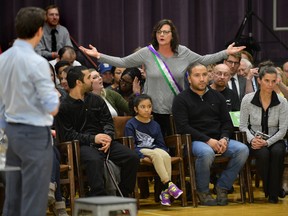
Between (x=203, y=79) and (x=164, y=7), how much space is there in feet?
11.8

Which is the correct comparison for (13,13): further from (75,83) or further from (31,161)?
(31,161)

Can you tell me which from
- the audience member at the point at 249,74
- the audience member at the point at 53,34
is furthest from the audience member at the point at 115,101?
the audience member at the point at 53,34

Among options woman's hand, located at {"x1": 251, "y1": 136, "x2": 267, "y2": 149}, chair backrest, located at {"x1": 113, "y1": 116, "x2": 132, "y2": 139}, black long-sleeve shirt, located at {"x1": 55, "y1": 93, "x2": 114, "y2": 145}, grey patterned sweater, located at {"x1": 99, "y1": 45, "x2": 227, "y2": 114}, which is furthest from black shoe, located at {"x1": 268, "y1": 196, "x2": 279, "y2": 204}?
black long-sleeve shirt, located at {"x1": 55, "y1": 93, "x2": 114, "y2": 145}

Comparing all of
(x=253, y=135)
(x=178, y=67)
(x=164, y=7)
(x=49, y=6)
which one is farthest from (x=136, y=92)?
(x=164, y=7)

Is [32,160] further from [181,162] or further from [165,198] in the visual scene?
[181,162]

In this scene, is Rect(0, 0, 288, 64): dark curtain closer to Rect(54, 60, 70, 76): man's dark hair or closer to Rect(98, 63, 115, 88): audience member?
Rect(98, 63, 115, 88): audience member

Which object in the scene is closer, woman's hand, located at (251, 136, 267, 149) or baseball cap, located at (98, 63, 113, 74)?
woman's hand, located at (251, 136, 267, 149)

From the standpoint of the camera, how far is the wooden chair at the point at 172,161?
301 inches

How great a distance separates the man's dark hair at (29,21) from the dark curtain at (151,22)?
5772mm

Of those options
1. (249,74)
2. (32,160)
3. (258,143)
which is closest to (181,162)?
(258,143)

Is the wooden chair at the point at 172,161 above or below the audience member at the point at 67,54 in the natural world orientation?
below

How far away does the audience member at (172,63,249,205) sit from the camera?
783cm

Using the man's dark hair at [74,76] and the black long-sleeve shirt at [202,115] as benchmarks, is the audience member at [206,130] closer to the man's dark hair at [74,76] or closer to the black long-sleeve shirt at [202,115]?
the black long-sleeve shirt at [202,115]

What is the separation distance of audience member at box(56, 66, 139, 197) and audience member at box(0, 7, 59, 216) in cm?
230
